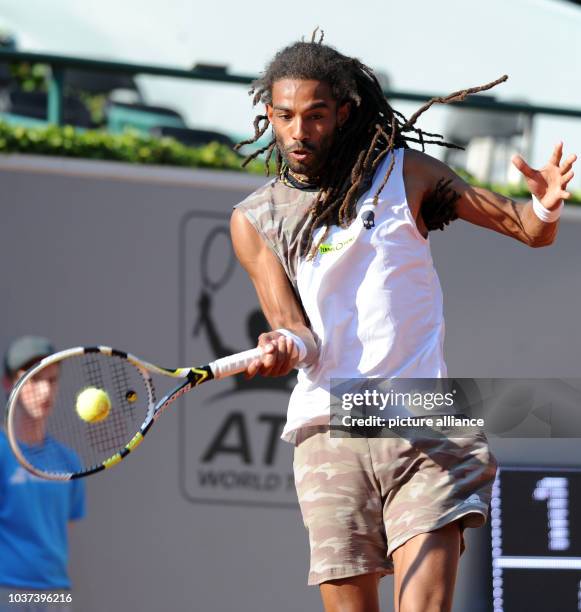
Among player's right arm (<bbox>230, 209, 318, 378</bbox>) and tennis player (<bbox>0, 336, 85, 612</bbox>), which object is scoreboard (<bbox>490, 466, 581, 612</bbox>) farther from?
player's right arm (<bbox>230, 209, 318, 378</bbox>)

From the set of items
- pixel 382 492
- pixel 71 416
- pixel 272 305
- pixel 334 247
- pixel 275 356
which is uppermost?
Result: pixel 334 247

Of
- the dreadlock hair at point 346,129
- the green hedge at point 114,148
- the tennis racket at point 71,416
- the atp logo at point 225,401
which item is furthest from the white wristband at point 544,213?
the green hedge at point 114,148

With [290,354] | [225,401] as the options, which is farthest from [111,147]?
[290,354]

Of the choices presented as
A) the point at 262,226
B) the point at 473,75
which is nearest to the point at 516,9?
the point at 473,75

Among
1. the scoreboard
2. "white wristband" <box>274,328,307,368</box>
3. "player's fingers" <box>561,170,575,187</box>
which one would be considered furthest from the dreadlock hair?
the scoreboard

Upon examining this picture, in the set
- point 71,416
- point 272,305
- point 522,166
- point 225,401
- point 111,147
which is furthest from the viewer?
point 111,147

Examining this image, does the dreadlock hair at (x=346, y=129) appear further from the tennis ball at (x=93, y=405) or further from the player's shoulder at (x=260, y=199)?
the tennis ball at (x=93, y=405)

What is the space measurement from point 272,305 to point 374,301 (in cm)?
39

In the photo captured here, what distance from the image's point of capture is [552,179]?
4016 mm

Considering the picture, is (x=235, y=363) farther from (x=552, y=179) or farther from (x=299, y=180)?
(x=552, y=179)

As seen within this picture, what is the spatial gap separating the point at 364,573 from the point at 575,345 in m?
4.32

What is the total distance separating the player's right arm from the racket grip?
0.06 feet

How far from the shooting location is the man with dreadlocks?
3.96 m

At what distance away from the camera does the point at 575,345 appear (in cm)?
800
